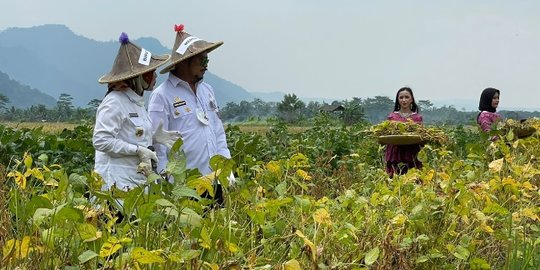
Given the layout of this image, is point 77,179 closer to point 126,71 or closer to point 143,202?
point 143,202

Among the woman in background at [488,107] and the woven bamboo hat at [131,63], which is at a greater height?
the woven bamboo hat at [131,63]

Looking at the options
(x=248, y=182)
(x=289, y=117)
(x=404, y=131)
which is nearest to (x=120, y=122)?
(x=248, y=182)

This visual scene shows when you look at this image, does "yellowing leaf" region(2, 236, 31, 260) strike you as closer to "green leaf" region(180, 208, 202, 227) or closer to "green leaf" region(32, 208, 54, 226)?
"green leaf" region(32, 208, 54, 226)

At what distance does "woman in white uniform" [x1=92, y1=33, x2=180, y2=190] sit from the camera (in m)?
2.89

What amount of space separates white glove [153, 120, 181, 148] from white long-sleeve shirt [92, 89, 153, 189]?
0.15ft

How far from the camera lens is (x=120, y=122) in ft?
9.67

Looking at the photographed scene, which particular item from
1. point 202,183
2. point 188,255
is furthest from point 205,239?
point 202,183

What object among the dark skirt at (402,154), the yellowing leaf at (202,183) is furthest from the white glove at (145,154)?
the dark skirt at (402,154)

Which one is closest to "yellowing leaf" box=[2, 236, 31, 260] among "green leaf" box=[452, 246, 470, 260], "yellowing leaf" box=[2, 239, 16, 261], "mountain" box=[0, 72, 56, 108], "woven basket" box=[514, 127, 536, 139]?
"yellowing leaf" box=[2, 239, 16, 261]

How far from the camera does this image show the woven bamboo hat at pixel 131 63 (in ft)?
9.95

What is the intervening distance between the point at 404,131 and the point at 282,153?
248 cm

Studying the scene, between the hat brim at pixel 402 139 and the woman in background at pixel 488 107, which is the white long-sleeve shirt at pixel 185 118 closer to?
the hat brim at pixel 402 139

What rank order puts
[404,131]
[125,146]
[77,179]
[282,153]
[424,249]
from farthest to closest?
[282,153], [404,131], [125,146], [424,249], [77,179]

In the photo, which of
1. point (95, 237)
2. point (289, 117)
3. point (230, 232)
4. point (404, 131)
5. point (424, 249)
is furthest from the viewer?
point (289, 117)
